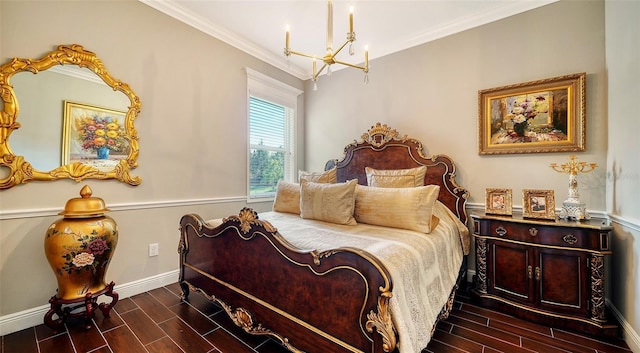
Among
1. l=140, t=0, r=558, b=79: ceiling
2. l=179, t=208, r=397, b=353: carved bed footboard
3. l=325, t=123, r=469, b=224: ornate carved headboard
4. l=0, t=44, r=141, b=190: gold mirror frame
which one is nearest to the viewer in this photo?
l=179, t=208, r=397, b=353: carved bed footboard

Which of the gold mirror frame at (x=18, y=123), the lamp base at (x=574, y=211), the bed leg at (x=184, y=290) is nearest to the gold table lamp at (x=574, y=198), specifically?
the lamp base at (x=574, y=211)

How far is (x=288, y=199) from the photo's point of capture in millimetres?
2830

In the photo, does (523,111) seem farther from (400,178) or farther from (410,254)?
(410,254)

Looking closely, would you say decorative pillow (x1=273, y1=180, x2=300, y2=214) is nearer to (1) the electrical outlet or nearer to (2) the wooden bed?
(2) the wooden bed

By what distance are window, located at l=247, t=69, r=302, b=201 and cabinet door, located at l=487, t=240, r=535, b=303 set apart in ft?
9.02

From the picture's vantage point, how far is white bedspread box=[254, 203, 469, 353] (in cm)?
130

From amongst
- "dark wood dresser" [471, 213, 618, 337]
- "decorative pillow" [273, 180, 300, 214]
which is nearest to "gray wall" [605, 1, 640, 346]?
"dark wood dresser" [471, 213, 618, 337]

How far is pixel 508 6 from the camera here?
98.7 inches

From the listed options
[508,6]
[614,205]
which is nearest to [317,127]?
[508,6]

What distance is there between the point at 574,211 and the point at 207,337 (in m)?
2.98

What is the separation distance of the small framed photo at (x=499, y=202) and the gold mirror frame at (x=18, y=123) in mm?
3324

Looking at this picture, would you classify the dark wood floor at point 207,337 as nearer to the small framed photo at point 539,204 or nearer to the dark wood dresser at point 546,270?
the dark wood dresser at point 546,270

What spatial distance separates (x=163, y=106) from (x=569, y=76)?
Result: 151 inches

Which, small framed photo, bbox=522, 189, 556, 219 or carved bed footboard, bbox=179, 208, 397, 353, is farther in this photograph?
small framed photo, bbox=522, 189, 556, 219
